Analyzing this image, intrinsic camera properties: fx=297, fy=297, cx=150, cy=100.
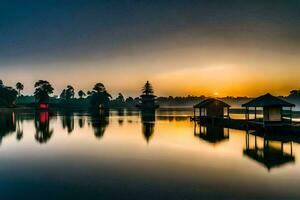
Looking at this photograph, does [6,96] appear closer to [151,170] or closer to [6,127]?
[6,127]

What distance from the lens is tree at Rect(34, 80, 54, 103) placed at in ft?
429

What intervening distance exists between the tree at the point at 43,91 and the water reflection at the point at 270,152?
11803 centimetres

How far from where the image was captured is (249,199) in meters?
11.0

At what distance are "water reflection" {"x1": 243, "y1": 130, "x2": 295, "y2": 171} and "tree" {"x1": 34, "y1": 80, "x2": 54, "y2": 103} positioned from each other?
387 feet

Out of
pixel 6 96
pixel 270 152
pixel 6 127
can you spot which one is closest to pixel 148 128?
pixel 6 127

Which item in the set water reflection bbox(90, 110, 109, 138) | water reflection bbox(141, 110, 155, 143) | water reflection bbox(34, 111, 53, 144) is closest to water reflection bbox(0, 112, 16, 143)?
water reflection bbox(34, 111, 53, 144)

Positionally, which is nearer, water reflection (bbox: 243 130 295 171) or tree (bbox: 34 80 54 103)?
water reflection (bbox: 243 130 295 171)

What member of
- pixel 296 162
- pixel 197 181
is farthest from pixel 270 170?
pixel 197 181

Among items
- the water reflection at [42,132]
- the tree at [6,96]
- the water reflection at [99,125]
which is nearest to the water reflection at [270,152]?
the water reflection at [99,125]

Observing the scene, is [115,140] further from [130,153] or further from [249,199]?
[249,199]

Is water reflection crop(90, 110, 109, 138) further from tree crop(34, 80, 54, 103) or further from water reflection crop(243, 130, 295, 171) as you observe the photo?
tree crop(34, 80, 54, 103)

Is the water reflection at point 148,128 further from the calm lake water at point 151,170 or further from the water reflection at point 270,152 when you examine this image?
the water reflection at point 270,152

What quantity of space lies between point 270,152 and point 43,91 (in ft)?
407

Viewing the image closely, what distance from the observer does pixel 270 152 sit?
20.8m
